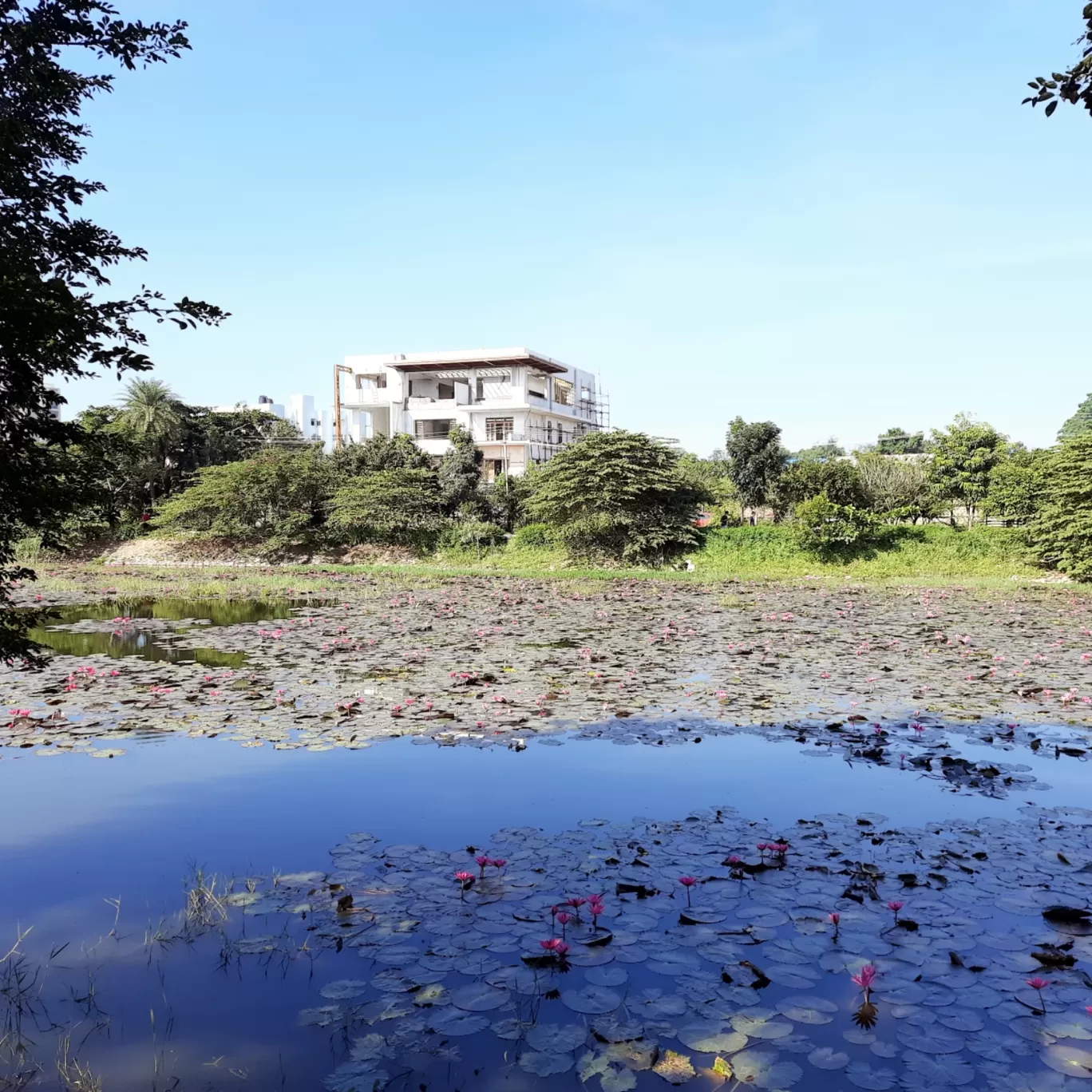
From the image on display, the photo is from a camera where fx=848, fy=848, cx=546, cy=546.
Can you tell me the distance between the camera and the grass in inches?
899

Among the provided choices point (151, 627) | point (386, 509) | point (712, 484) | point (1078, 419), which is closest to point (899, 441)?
point (1078, 419)

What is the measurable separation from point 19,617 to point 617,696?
566 cm

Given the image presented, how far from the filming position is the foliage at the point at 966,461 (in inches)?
1095

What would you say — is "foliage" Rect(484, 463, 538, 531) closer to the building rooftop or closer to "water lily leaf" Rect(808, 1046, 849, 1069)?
the building rooftop

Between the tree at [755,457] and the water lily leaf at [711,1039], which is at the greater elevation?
the tree at [755,457]

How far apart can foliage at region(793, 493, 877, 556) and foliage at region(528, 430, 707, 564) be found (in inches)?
136

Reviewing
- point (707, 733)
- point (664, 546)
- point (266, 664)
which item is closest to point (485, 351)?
point (664, 546)

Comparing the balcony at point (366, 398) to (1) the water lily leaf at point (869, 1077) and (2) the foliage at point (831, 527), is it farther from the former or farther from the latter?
(1) the water lily leaf at point (869, 1077)

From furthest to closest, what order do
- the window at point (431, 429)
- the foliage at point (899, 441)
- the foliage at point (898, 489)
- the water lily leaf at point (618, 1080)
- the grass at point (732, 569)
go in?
the foliage at point (899, 441) < the window at point (431, 429) < the foliage at point (898, 489) < the grass at point (732, 569) < the water lily leaf at point (618, 1080)

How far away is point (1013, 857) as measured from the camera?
14.9 feet

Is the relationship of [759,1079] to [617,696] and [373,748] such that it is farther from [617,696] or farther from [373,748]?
[617,696]

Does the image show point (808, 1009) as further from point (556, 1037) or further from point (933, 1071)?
point (556, 1037)

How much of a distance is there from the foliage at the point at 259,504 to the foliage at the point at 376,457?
59.6 inches

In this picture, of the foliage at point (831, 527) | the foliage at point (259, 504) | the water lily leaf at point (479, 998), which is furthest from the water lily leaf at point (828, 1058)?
the foliage at point (259, 504)
